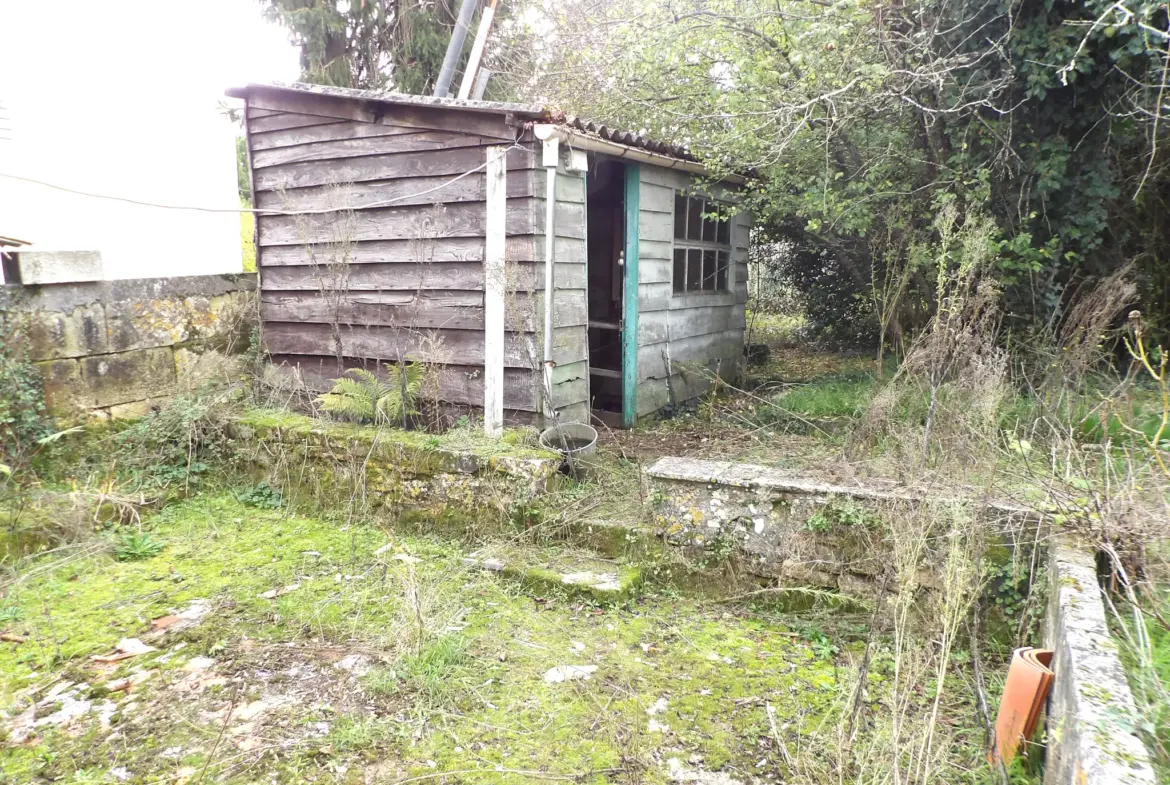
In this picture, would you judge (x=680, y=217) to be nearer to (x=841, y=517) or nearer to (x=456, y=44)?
(x=456, y=44)

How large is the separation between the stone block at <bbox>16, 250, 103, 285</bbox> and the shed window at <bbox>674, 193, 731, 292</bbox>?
17.3 ft

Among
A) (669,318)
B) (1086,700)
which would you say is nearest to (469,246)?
(669,318)

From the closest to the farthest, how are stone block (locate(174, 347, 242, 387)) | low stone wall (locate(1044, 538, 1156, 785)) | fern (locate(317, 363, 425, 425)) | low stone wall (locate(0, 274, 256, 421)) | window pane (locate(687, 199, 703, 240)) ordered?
low stone wall (locate(1044, 538, 1156, 785)) < low stone wall (locate(0, 274, 256, 421)) < fern (locate(317, 363, 425, 425)) < stone block (locate(174, 347, 242, 387)) < window pane (locate(687, 199, 703, 240))

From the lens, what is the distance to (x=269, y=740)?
2.75 metres

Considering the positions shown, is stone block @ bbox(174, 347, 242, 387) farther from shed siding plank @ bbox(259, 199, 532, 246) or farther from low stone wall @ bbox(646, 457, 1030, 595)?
low stone wall @ bbox(646, 457, 1030, 595)

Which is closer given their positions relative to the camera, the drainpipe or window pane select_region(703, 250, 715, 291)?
the drainpipe

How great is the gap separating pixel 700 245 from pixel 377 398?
4.07m

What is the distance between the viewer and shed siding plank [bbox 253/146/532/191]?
5.59 metres

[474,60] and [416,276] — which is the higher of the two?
[474,60]

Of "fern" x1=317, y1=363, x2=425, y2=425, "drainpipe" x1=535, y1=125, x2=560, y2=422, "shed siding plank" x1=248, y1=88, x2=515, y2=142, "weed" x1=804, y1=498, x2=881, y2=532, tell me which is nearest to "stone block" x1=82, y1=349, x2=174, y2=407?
"fern" x1=317, y1=363, x2=425, y2=425

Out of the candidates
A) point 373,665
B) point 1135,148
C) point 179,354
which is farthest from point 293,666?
point 1135,148

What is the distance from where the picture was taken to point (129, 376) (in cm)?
610

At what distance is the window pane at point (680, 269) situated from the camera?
735 cm

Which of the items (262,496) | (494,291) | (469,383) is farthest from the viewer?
(469,383)
